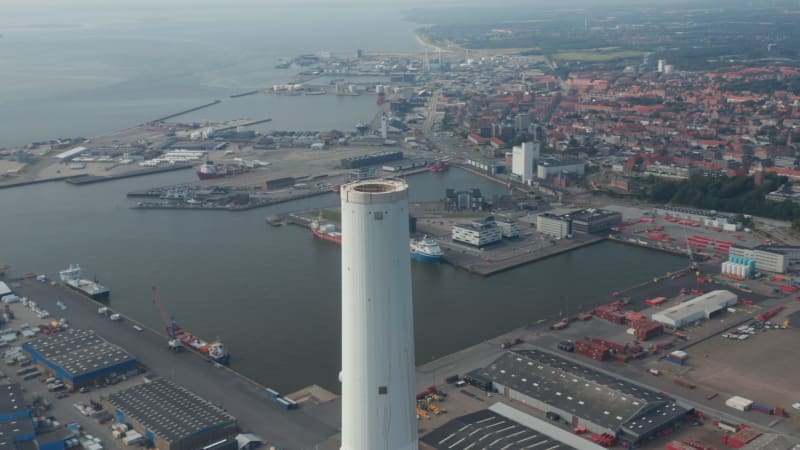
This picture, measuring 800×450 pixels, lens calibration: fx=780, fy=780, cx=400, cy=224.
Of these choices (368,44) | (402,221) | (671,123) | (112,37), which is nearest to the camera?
(402,221)

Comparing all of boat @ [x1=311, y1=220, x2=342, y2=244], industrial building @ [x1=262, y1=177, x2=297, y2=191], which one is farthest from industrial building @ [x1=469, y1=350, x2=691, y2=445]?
industrial building @ [x1=262, y1=177, x2=297, y2=191]

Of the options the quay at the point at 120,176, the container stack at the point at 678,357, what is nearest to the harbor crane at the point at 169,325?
the container stack at the point at 678,357

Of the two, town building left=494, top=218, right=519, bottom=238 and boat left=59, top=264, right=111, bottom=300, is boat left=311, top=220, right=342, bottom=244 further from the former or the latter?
boat left=59, top=264, right=111, bottom=300

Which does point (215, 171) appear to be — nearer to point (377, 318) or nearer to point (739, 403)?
point (739, 403)

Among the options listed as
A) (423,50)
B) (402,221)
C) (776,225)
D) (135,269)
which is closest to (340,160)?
(135,269)

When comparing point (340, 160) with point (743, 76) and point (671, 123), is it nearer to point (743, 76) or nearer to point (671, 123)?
point (671, 123)
